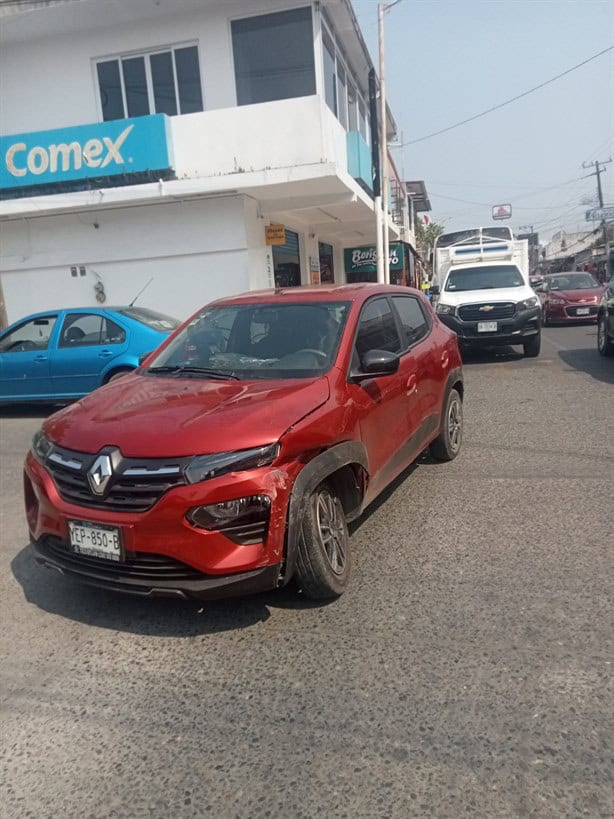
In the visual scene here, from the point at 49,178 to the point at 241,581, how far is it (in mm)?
12219

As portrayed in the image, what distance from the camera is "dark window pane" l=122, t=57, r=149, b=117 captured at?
13.1m

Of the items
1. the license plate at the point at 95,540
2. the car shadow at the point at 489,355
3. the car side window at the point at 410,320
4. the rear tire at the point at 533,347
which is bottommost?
the car shadow at the point at 489,355

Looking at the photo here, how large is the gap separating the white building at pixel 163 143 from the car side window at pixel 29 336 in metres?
4.49

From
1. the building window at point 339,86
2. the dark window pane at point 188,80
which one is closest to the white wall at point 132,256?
the dark window pane at point 188,80

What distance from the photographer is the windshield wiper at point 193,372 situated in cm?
388

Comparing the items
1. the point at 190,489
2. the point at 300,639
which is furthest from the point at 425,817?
→ the point at 190,489

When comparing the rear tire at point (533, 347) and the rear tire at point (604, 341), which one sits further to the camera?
the rear tire at point (533, 347)

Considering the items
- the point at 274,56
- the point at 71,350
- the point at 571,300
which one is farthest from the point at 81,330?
the point at 571,300

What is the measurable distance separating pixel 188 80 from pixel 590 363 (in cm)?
954

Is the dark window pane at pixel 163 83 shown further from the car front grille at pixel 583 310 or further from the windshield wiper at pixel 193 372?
the car front grille at pixel 583 310

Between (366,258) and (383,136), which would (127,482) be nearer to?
(383,136)

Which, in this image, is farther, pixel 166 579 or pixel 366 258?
pixel 366 258

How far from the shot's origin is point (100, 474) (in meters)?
3.01

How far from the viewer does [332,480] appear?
11.4ft
